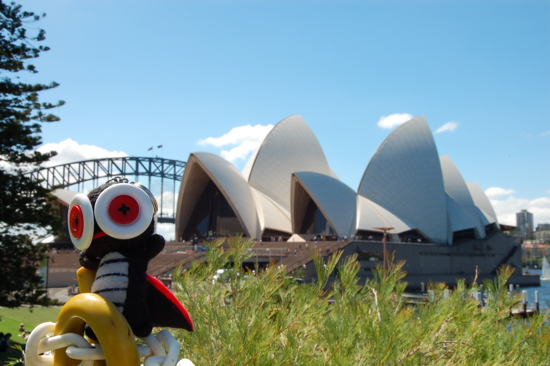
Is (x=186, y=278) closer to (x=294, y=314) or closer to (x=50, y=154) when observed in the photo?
(x=294, y=314)

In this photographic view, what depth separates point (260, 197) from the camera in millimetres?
39281

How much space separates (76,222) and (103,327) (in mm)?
734

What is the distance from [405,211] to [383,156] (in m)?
4.72

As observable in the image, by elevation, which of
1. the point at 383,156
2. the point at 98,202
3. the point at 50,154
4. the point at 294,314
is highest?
the point at 383,156

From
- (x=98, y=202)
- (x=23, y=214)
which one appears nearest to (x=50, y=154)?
(x=23, y=214)

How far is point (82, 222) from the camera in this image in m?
3.00

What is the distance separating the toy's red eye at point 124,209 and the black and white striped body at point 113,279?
241 millimetres

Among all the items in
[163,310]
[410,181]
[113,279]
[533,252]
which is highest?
[410,181]

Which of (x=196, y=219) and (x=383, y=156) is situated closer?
(x=383, y=156)

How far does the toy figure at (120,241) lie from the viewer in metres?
2.92

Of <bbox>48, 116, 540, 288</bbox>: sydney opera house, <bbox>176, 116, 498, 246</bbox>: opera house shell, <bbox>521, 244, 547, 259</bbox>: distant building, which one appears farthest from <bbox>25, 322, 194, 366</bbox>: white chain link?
<bbox>521, 244, 547, 259</bbox>: distant building

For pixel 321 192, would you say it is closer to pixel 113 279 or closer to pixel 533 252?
pixel 113 279

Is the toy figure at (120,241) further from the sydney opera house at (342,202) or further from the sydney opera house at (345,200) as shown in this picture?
the sydney opera house at (345,200)

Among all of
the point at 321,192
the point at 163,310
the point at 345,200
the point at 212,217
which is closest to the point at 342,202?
the point at 345,200
